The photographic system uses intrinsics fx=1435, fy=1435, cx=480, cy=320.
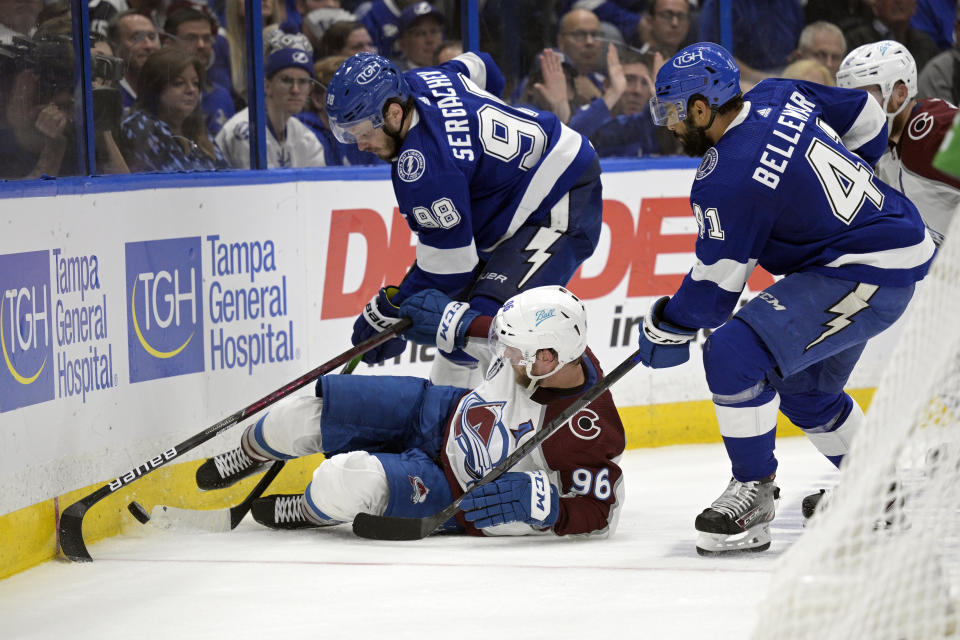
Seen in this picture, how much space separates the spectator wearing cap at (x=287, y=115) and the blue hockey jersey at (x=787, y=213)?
1.83 m

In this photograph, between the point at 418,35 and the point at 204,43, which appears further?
the point at 418,35

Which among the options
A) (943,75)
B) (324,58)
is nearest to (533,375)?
(324,58)

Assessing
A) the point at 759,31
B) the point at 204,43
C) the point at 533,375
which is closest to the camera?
the point at 533,375

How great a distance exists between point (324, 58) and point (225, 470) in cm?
173

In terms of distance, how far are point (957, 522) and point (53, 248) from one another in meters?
2.28

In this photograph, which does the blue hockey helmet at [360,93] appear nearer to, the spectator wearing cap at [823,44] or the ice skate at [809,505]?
the ice skate at [809,505]

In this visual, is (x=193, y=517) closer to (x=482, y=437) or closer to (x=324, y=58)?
(x=482, y=437)

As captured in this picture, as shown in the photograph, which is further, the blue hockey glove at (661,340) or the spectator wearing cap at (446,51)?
the spectator wearing cap at (446,51)

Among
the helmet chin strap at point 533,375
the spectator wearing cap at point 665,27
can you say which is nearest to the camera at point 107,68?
the helmet chin strap at point 533,375

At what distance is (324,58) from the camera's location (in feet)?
16.3

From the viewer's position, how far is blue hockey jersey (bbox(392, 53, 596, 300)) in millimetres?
3854

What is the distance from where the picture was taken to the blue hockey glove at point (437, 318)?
12.8 ft

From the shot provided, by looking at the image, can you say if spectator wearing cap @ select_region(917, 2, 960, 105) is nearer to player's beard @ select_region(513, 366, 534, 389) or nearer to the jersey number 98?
the jersey number 98

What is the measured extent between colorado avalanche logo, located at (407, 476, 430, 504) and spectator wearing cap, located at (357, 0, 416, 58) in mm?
1985
